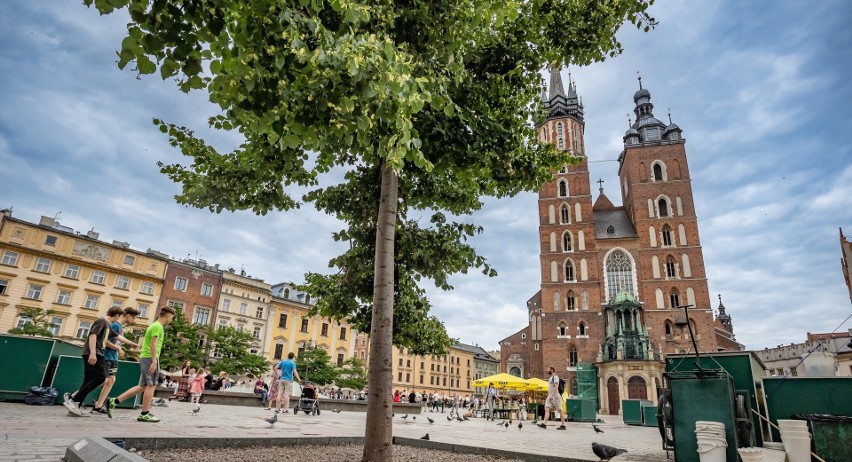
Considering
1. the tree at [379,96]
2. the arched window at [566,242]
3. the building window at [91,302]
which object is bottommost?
the tree at [379,96]

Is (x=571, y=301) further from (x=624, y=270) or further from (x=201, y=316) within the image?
(x=201, y=316)

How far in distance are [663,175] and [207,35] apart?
5628cm

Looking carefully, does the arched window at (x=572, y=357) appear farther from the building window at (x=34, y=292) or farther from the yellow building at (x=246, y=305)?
the building window at (x=34, y=292)

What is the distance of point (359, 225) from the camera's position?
8531 mm

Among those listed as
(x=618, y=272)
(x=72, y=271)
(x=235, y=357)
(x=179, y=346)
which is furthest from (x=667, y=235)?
(x=72, y=271)

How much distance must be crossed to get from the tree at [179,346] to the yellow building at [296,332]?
44.8 ft

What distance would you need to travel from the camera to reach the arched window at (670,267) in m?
47.6

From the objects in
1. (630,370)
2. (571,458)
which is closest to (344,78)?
(571,458)

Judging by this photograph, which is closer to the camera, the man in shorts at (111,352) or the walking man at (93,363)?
the walking man at (93,363)

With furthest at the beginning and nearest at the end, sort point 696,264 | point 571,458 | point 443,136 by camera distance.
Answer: point 696,264, point 443,136, point 571,458

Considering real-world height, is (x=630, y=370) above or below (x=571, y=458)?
above

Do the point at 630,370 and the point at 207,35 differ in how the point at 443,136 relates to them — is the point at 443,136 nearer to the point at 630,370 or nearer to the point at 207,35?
the point at 207,35

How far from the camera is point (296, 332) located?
181ft

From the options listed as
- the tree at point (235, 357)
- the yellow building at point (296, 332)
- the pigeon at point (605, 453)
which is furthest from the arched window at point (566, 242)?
the pigeon at point (605, 453)
